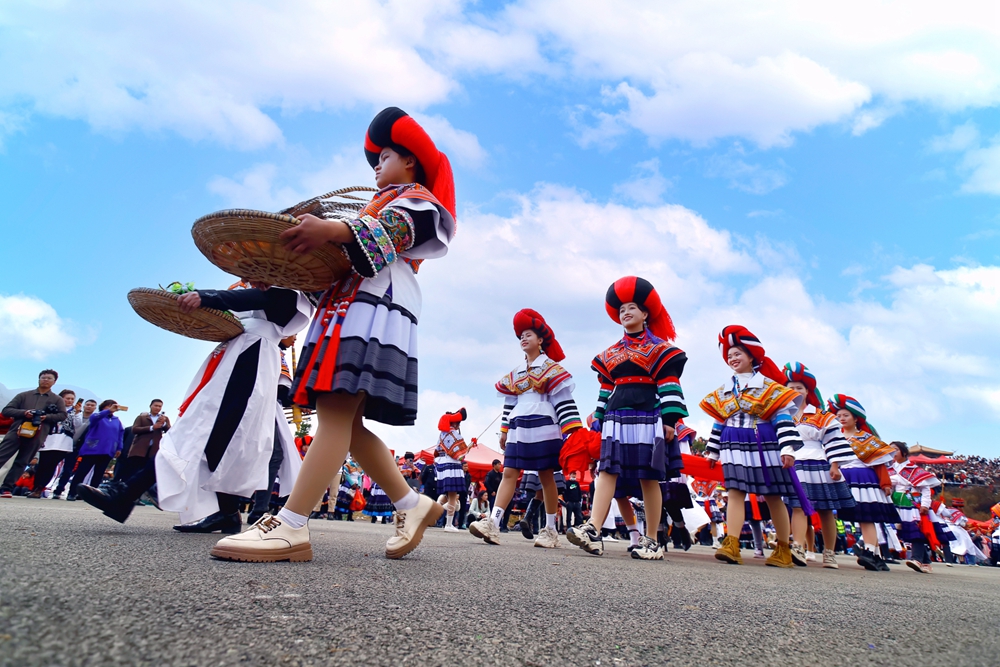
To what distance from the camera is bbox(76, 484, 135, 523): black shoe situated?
312cm

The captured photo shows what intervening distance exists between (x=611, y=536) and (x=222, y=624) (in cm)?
1694

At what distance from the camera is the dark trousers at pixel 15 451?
8.59 m

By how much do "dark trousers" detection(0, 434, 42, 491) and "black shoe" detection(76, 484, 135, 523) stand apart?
7.44 meters

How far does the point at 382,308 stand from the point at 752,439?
4179mm

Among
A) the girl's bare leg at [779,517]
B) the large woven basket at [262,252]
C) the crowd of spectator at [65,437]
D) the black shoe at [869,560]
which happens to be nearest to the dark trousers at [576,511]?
the black shoe at [869,560]

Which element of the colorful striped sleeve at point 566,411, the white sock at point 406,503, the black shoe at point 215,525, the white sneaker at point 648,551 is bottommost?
the black shoe at point 215,525

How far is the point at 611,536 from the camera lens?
1669 centimetres

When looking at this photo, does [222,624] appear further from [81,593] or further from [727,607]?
[727,607]

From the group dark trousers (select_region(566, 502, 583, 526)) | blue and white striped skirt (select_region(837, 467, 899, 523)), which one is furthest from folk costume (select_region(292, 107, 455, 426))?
dark trousers (select_region(566, 502, 583, 526))

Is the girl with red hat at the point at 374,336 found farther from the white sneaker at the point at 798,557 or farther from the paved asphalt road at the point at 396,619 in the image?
the white sneaker at the point at 798,557

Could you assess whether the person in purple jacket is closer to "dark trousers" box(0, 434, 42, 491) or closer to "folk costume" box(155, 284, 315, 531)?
"dark trousers" box(0, 434, 42, 491)

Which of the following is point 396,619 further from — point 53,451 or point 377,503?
point 377,503

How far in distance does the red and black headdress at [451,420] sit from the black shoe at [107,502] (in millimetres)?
8280

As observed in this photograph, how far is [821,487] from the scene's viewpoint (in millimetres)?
6578
